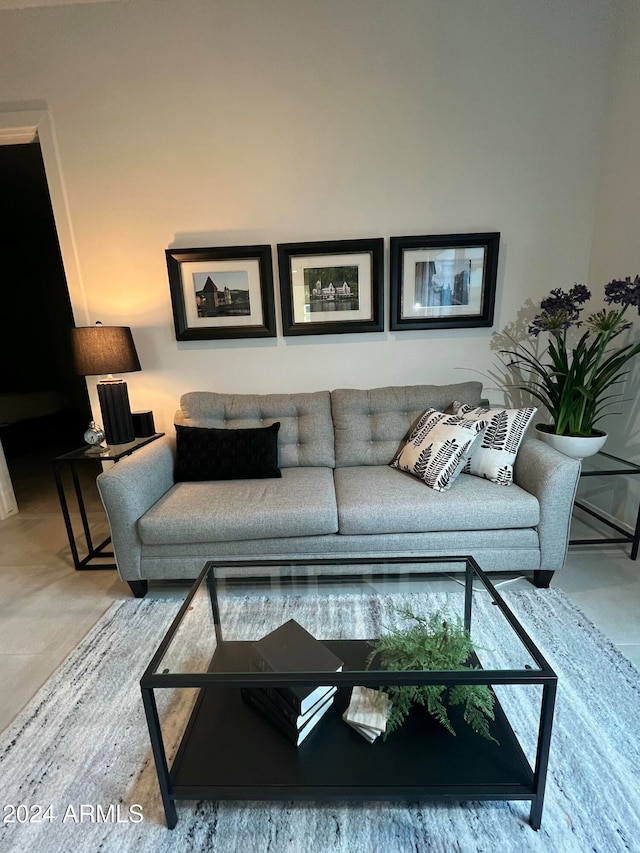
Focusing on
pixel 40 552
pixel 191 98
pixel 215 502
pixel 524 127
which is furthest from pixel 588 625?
pixel 191 98

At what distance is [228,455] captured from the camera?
215 centimetres

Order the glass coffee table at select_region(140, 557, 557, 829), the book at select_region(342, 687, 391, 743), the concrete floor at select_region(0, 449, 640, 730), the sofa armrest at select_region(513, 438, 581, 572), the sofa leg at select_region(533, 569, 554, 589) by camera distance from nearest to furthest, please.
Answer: the glass coffee table at select_region(140, 557, 557, 829)
the book at select_region(342, 687, 391, 743)
the concrete floor at select_region(0, 449, 640, 730)
the sofa armrest at select_region(513, 438, 581, 572)
the sofa leg at select_region(533, 569, 554, 589)

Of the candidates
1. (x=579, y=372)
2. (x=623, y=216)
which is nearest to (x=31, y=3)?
(x=623, y=216)

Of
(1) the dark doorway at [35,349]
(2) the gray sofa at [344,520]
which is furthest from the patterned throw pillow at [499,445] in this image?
Result: (1) the dark doorway at [35,349]

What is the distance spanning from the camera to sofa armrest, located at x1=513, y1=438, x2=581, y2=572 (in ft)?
5.62

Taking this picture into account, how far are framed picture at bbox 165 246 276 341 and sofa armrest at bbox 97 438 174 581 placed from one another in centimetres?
100

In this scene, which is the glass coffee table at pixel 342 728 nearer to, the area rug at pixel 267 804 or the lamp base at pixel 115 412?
the area rug at pixel 267 804

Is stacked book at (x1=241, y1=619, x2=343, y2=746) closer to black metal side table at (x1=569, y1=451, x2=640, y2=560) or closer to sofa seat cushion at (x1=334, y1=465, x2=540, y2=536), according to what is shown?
sofa seat cushion at (x1=334, y1=465, x2=540, y2=536)

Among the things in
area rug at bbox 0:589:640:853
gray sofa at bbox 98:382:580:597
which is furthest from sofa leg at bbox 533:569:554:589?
area rug at bbox 0:589:640:853

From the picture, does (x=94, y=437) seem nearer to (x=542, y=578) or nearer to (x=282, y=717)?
(x=282, y=717)

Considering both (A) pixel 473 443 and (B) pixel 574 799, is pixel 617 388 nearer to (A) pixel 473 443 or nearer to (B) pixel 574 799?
(A) pixel 473 443

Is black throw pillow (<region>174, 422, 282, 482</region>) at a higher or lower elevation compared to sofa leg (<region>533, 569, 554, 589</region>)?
higher

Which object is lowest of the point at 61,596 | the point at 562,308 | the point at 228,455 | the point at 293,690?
the point at 61,596

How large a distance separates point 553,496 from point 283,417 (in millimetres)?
1481
